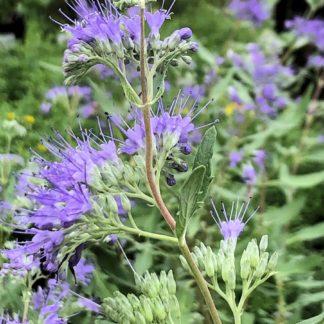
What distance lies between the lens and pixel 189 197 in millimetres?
744

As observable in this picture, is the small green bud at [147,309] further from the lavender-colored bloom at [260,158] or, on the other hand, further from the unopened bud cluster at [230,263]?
the lavender-colored bloom at [260,158]

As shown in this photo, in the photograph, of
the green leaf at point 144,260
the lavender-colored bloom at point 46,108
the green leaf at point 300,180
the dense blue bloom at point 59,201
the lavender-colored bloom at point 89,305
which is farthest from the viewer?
the lavender-colored bloom at point 46,108

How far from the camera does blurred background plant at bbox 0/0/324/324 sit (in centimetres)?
113

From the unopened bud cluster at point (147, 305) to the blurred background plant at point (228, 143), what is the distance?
125 millimetres

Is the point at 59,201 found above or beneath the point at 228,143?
above

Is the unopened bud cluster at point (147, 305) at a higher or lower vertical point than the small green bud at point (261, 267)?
lower

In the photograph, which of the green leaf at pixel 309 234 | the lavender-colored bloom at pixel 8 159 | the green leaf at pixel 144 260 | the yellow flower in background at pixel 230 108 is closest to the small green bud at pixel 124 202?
the green leaf at pixel 144 260

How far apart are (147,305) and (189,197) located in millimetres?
125

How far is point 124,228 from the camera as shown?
2.49ft

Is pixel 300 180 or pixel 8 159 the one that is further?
pixel 300 180

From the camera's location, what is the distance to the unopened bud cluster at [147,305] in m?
0.76

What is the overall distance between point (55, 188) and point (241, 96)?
131 centimetres

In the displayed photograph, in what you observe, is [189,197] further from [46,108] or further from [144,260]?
[46,108]

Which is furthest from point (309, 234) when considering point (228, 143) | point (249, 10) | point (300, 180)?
point (249, 10)
